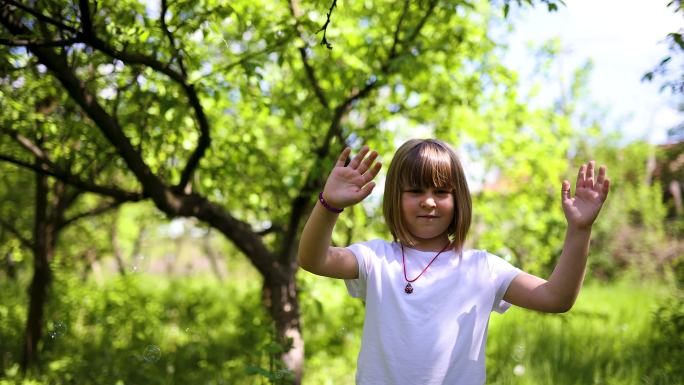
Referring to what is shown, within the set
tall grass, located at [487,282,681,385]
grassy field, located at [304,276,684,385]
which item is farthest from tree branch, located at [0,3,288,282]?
tall grass, located at [487,282,681,385]

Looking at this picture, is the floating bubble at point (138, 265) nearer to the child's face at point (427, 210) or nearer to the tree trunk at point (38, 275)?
the tree trunk at point (38, 275)

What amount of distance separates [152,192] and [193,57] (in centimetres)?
81

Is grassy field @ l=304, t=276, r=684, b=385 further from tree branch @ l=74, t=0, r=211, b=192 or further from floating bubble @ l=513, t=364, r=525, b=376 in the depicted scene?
tree branch @ l=74, t=0, r=211, b=192

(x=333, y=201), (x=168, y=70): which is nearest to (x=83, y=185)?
(x=168, y=70)

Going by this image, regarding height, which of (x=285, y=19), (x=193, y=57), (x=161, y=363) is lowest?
(x=161, y=363)

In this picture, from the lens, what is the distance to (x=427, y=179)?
1.89 metres

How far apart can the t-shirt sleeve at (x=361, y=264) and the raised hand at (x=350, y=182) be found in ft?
0.88

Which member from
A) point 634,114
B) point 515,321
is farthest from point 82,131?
point 634,114

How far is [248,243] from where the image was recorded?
4023 mm

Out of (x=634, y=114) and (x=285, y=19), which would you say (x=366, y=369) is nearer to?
(x=285, y=19)

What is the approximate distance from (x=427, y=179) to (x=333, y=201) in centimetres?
37

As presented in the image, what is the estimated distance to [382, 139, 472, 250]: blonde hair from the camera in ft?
6.19

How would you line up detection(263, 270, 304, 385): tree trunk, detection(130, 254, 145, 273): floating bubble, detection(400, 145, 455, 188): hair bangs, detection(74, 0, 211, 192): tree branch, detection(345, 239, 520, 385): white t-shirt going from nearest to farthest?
detection(345, 239, 520, 385): white t-shirt < detection(400, 145, 455, 188): hair bangs < detection(74, 0, 211, 192): tree branch < detection(263, 270, 304, 385): tree trunk < detection(130, 254, 145, 273): floating bubble

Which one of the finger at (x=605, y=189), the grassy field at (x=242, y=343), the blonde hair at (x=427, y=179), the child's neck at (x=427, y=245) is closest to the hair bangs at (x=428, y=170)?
the blonde hair at (x=427, y=179)
